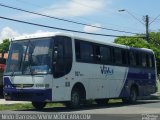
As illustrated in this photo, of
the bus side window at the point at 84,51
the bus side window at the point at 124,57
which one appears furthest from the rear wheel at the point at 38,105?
the bus side window at the point at 124,57

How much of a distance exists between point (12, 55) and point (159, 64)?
2493 centimetres

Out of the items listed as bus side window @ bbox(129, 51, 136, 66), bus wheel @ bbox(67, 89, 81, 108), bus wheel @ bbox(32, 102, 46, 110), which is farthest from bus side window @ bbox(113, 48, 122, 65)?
bus wheel @ bbox(32, 102, 46, 110)

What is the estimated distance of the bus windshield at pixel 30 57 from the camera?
1936 centimetres

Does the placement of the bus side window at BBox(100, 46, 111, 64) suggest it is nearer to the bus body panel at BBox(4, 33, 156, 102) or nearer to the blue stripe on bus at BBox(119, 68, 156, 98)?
the bus body panel at BBox(4, 33, 156, 102)

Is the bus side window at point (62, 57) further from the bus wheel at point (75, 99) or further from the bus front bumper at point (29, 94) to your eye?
the bus wheel at point (75, 99)

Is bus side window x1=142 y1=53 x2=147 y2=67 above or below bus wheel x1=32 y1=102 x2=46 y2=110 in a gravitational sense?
above

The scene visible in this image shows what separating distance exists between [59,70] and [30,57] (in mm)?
1325

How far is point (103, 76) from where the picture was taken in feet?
78.0

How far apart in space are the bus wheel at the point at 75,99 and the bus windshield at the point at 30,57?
2.11 m

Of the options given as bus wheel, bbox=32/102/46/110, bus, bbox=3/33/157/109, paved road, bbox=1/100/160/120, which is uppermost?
bus, bbox=3/33/157/109

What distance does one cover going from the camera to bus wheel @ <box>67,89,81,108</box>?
2069 centimetres

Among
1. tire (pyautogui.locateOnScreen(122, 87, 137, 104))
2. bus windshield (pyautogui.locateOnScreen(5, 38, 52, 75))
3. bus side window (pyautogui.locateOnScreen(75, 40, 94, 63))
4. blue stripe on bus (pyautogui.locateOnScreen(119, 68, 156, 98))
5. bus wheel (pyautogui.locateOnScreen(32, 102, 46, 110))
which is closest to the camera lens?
bus windshield (pyautogui.locateOnScreen(5, 38, 52, 75))

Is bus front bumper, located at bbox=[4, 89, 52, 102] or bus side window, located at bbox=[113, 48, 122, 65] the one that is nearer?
bus front bumper, located at bbox=[4, 89, 52, 102]

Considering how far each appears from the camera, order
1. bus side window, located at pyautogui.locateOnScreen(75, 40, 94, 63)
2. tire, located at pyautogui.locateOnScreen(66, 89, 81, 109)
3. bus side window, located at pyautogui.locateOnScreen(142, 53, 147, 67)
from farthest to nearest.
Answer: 1. bus side window, located at pyautogui.locateOnScreen(142, 53, 147, 67)
2. bus side window, located at pyautogui.locateOnScreen(75, 40, 94, 63)
3. tire, located at pyautogui.locateOnScreen(66, 89, 81, 109)
